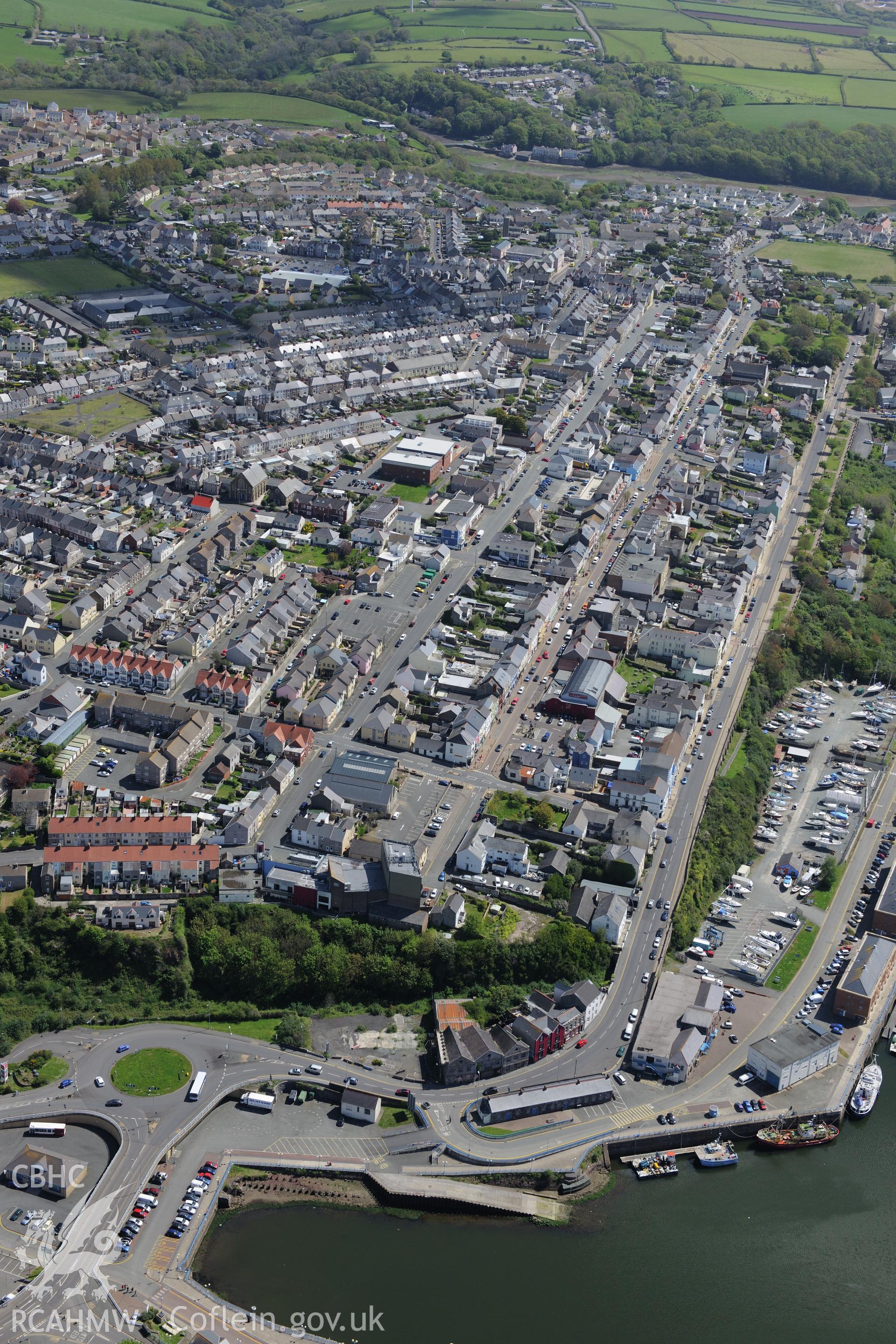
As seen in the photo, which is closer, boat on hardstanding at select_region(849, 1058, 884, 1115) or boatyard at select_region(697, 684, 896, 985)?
boat on hardstanding at select_region(849, 1058, 884, 1115)

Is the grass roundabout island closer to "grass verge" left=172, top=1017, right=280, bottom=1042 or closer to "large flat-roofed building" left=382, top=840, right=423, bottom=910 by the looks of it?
"grass verge" left=172, top=1017, right=280, bottom=1042

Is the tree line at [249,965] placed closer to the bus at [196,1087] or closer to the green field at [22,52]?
the bus at [196,1087]

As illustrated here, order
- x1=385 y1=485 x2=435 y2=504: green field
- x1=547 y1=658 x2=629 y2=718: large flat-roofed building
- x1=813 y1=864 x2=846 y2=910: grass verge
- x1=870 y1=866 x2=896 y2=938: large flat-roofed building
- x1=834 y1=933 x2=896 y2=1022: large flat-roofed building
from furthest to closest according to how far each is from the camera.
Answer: x1=385 y1=485 x2=435 y2=504: green field < x1=547 y1=658 x2=629 y2=718: large flat-roofed building < x1=813 y1=864 x2=846 y2=910: grass verge < x1=870 y1=866 x2=896 y2=938: large flat-roofed building < x1=834 y1=933 x2=896 y2=1022: large flat-roofed building

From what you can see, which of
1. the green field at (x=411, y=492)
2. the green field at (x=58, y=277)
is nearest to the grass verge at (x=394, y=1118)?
the green field at (x=411, y=492)

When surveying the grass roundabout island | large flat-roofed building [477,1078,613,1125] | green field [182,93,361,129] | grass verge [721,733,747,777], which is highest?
green field [182,93,361,129]

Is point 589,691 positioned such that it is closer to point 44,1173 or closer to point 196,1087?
point 196,1087

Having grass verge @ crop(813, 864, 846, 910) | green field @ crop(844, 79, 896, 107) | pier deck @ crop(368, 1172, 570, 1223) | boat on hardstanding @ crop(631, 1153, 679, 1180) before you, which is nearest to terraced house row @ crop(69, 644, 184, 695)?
pier deck @ crop(368, 1172, 570, 1223)

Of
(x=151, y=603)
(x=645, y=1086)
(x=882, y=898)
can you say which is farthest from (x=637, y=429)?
(x=645, y=1086)
